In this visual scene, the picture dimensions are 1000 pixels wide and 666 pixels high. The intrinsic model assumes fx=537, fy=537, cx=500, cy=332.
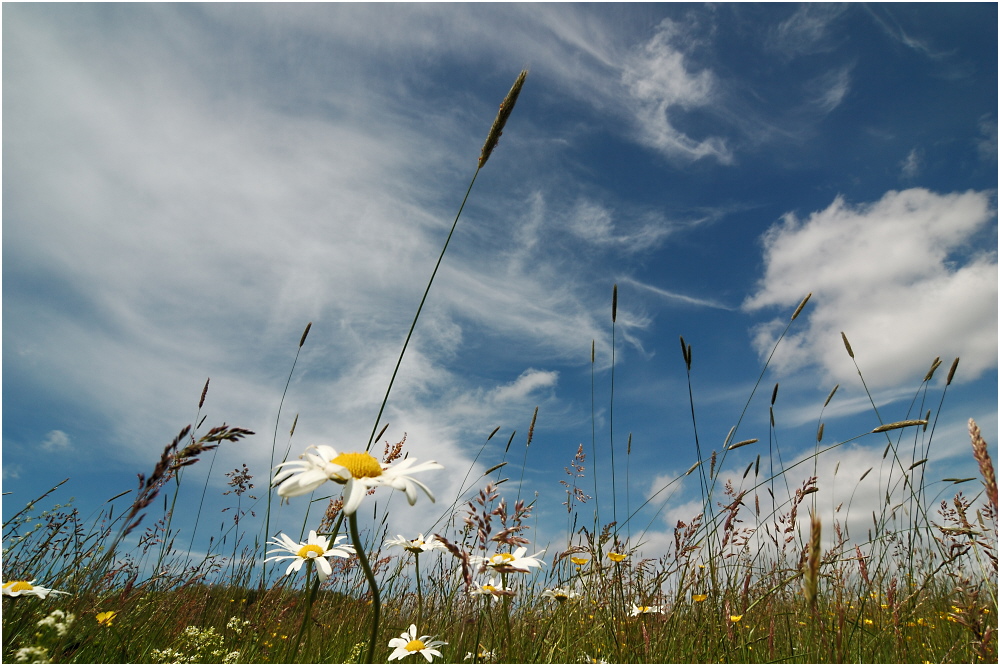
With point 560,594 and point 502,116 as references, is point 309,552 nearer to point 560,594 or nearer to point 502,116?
point 560,594

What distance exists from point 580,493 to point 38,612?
10.8ft

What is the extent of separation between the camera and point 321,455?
5.56ft

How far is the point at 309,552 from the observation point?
2336 mm

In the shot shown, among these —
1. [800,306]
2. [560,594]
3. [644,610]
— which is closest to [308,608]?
[560,594]

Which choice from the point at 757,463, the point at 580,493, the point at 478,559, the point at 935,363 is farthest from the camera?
the point at 935,363

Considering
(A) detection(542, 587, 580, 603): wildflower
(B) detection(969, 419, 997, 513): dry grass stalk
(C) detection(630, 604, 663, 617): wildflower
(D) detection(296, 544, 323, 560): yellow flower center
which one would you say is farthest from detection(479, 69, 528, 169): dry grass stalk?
(C) detection(630, 604, 663, 617): wildflower

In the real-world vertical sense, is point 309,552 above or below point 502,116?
below

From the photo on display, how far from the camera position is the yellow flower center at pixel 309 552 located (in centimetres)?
233

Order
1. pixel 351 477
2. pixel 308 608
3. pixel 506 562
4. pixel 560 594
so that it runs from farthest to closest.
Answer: pixel 560 594
pixel 506 562
pixel 308 608
pixel 351 477

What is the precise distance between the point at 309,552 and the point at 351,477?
109 centimetres

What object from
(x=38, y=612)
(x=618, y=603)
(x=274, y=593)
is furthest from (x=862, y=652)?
(x=38, y=612)

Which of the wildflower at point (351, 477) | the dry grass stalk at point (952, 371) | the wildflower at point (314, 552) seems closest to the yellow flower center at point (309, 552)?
the wildflower at point (314, 552)

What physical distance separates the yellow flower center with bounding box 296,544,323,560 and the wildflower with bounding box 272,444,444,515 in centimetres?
84

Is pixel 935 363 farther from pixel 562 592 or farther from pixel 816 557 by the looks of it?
pixel 816 557
